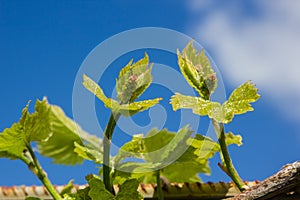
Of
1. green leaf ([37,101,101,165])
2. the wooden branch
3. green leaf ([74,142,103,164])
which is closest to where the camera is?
the wooden branch

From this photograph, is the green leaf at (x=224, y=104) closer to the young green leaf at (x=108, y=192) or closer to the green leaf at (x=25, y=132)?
Answer: the young green leaf at (x=108, y=192)

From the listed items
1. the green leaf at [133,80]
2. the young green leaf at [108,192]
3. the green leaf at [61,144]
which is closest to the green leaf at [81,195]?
the young green leaf at [108,192]

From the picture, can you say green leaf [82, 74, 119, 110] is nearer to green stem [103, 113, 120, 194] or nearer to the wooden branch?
green stem [103, 113, 120, 194]

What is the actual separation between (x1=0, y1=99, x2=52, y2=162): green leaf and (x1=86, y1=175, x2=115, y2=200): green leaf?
0.17 m

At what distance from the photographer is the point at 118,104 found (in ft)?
2.16

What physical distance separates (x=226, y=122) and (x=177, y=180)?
15.7 inches

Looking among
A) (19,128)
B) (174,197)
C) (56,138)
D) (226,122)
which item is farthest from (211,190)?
(56,138)

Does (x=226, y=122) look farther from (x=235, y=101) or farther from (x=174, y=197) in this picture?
(x=174, y=197)

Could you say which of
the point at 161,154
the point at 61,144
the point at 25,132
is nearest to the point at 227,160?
the point at 161,154

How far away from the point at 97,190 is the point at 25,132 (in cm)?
20

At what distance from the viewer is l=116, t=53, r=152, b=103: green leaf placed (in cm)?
67

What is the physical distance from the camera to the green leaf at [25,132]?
0.77 m

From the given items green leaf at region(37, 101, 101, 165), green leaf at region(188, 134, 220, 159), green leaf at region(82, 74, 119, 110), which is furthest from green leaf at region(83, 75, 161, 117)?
green leaf at region(37, 101, 101, 165)

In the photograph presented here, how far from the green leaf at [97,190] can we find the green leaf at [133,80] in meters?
0.10
